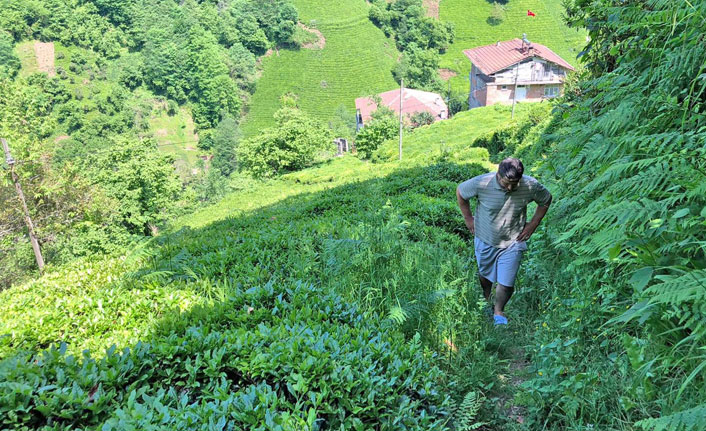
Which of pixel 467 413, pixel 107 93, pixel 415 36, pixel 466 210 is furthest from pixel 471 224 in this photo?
pixel 415 36

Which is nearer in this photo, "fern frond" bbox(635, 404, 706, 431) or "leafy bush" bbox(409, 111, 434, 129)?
"fern frond" bbox(635, 404, 706, 431)

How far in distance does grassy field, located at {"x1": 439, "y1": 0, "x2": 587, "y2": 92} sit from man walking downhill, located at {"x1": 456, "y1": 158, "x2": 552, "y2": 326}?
304 ft

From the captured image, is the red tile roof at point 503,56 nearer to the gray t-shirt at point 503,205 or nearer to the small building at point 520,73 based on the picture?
the small building at point 520,73

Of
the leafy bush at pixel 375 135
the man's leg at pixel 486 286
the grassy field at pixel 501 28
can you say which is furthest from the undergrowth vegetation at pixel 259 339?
the grassy field at pixel 501 28

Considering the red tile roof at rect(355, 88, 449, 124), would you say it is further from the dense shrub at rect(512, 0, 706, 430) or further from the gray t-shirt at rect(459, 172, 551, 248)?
the dense shrub at rect(512, 0, 706, 430)

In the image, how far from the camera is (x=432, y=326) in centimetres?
352

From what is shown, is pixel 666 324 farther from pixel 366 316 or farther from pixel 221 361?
pixel 221 361

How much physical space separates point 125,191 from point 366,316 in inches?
1454

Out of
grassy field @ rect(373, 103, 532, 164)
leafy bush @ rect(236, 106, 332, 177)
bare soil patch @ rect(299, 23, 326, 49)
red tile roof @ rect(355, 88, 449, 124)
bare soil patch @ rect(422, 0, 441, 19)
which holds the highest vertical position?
bare soil patch @ rect(422, 0, 441, 19)

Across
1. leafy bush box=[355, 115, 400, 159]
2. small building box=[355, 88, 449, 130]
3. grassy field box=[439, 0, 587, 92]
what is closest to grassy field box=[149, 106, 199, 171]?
small building box=[355, 88, 449, 130]

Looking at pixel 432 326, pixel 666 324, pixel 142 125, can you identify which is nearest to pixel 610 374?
pixel 666 324

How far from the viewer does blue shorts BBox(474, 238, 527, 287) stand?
13.4 ft

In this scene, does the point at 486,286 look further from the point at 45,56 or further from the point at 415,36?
the point at 45,56

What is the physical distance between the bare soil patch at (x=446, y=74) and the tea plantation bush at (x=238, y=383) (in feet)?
347
